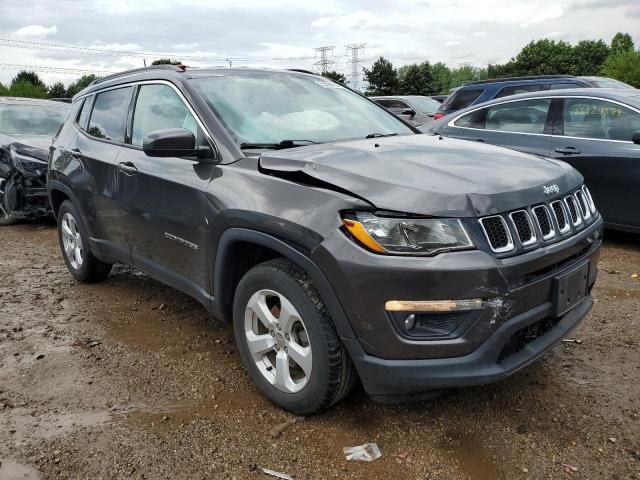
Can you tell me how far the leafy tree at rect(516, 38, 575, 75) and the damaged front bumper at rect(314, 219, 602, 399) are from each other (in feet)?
236

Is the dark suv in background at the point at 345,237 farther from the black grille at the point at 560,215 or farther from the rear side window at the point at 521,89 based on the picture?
the rear side window at the point at 521,89

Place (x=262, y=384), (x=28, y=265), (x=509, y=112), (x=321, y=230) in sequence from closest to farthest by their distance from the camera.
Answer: (x=321, y=230), (x=262, y=384), (x=28, y=265), (x=509, y=112)

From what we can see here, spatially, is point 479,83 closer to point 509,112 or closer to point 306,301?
point 509,112

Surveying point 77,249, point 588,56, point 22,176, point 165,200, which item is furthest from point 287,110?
point 588,56

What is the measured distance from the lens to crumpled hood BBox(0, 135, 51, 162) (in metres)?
7.48

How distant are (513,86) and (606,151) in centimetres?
472

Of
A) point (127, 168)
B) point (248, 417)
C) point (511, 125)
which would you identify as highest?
point (511, 125)

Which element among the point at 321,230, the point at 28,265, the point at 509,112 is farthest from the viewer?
the point at 509,112

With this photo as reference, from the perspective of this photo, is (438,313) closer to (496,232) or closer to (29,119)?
(496,232)

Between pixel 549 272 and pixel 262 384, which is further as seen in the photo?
pixel 262 384

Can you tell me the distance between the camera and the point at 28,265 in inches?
235

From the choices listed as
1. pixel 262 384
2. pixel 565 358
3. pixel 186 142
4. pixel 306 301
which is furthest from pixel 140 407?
pixel 565 358

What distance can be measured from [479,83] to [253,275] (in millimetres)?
8884

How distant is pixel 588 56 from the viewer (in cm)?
7231
